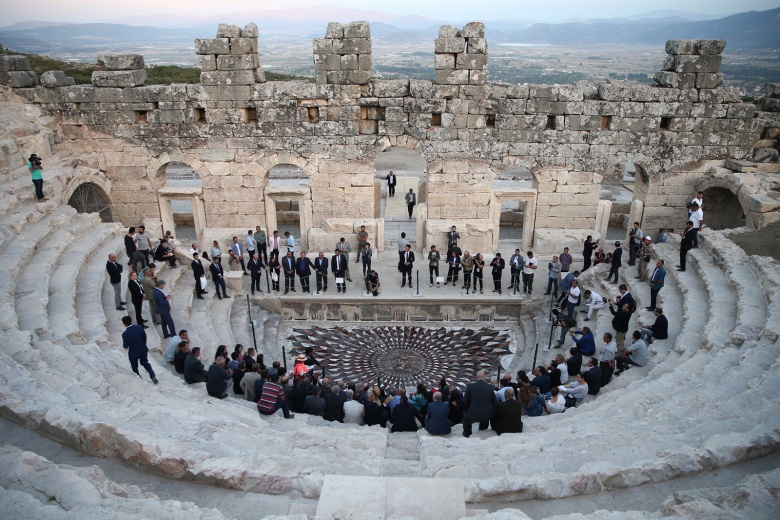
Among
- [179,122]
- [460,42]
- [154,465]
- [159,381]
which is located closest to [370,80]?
[460,42]

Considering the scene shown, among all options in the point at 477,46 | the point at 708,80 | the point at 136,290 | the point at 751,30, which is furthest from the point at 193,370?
the point at 751,30

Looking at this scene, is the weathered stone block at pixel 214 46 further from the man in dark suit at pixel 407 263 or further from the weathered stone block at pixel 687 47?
the weathered stone block at pixel 687 47

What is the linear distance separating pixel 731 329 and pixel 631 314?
1813 millimetres

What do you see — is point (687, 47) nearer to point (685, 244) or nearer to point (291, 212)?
point (685, 244)

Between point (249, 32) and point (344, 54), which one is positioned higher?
point (249, 32)

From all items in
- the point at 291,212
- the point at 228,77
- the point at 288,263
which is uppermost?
the point at 228,77

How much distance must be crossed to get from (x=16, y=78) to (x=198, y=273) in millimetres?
7708

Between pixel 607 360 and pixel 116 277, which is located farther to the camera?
pixel 116 277

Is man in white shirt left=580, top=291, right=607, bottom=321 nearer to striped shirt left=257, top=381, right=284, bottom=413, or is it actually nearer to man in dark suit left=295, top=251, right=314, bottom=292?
man in dark suit left=295, top=251, right=314, bottom=292

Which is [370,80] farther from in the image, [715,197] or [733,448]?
[733,448]

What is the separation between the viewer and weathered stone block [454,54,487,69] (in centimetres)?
1385

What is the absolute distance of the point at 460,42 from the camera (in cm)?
1375

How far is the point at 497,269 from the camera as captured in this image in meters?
13.3

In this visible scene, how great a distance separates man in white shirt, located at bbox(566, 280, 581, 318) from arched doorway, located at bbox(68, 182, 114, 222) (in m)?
12.4
